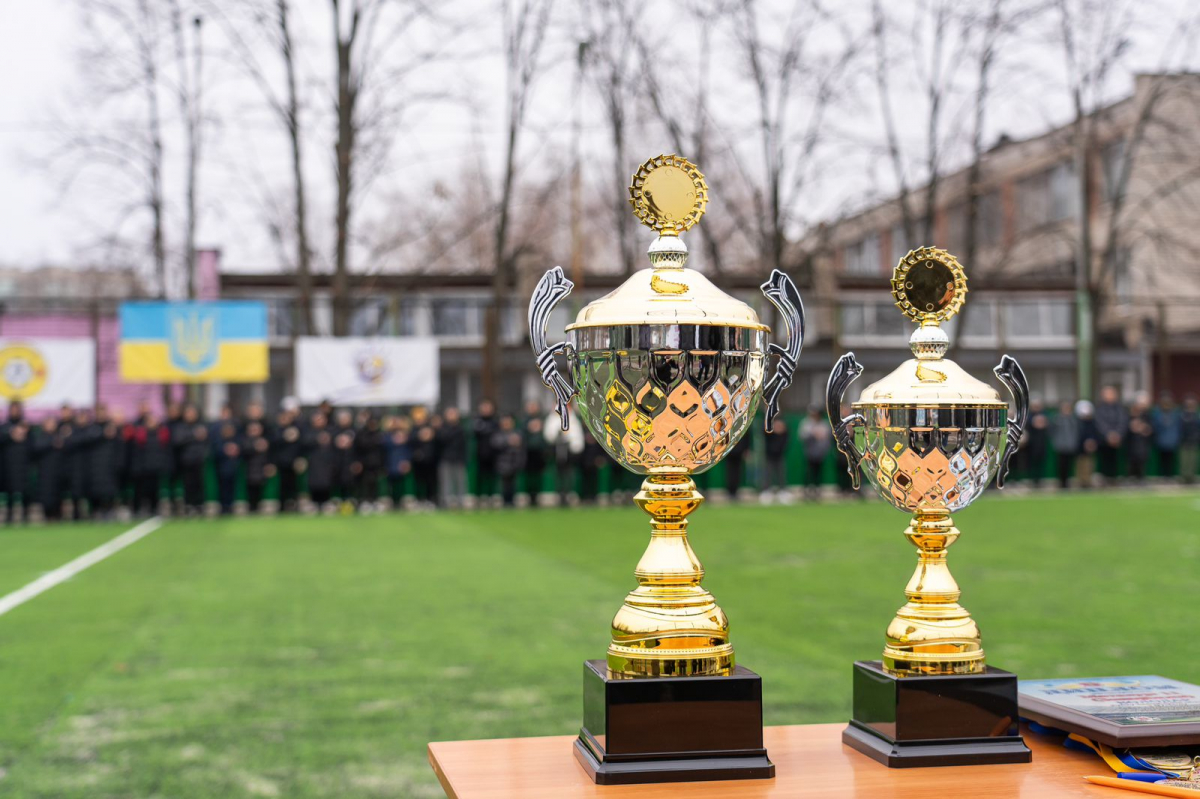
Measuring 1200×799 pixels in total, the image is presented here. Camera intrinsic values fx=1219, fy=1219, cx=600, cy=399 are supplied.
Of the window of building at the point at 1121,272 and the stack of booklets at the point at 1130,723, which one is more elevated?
the window of building at the point at 1121,272

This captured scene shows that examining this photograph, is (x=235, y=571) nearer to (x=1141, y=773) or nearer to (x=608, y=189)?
(x=1141, y=773)

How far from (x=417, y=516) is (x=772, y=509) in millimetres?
5610

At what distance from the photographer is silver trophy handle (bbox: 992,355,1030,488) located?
2.31 metres

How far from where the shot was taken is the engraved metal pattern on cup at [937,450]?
2260 mm

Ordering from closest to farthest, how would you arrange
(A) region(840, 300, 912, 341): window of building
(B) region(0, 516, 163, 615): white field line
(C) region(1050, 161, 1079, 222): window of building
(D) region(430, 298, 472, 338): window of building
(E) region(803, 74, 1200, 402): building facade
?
(B) region(0, 516, 163, 615): white field line
(E) region(803, 74, 1200, 402): building facade
(D) region(430, 298, 472, 338): window of building
(A) region(840, 300, 912, 341): window of building
(C) region(1050, 161, 1079, 222): window of building

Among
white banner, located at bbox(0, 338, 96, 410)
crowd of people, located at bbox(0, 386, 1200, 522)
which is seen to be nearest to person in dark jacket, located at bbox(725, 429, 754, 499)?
crowd of people, located at bbox(0, 386, 1200, 522)

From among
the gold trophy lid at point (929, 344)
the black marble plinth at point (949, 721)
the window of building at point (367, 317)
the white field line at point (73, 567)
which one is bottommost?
the white field line at point (73, 567)

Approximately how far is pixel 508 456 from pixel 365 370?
9.02 ft

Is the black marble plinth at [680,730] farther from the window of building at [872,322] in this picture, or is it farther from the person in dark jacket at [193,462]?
the window of building at [872,322]

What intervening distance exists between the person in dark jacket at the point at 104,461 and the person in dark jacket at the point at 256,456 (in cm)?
193

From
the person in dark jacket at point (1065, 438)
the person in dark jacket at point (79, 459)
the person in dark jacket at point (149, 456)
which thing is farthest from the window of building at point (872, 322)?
the person in dark jacket at point (79, 459)

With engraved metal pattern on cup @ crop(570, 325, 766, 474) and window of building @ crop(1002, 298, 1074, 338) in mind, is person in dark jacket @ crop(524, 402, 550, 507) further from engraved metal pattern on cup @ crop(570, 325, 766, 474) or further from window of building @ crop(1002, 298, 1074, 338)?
engraved metal pattern on cup @ crop(570, 325, 766, 474)

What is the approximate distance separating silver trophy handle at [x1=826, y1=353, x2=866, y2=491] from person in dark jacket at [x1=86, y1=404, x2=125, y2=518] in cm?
1832

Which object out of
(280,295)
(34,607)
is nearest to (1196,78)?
(280,295)
